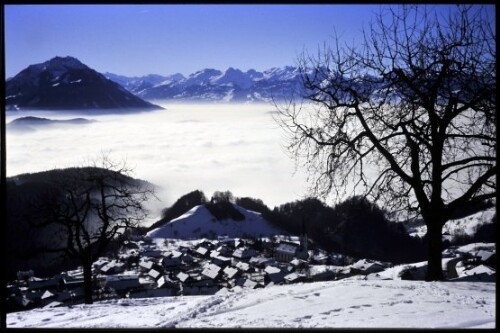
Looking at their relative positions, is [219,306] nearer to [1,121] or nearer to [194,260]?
[1,121]

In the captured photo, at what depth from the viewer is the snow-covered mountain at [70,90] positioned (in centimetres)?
808

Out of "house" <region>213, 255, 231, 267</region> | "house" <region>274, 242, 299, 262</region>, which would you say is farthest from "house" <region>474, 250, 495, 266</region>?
"house" <region>274, 242, 299, 262</region>

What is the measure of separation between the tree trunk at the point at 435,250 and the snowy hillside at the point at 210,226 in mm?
72869

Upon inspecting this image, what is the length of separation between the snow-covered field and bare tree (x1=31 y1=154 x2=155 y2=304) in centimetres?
336

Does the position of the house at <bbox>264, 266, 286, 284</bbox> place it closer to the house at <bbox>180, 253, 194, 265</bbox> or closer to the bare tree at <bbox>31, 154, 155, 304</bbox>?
the house at <bbox>180, 253, 194, 265</bbox>

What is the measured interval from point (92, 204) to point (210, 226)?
78557 mm

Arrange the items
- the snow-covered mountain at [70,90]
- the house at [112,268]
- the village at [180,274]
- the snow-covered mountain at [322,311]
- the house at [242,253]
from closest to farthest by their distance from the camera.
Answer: the snow-covered mountain at [322,311] < the snow-covered mountain at [70,90] < the village at [180,274] < the house at [112,268] < the house at [242,253]

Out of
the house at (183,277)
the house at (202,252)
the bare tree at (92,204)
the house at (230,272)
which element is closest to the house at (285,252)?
the house at (202,252)

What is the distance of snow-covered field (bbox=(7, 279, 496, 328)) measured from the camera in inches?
197

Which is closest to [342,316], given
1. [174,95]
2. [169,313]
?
[169,313]

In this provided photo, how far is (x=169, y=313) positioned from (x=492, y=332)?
16.5 feet

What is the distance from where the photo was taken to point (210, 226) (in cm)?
8812

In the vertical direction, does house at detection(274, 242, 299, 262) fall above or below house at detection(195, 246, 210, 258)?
below

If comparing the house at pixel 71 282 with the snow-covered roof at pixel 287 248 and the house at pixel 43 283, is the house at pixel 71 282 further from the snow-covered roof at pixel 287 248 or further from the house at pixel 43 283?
the snow-covered roof at pixel 287 248
